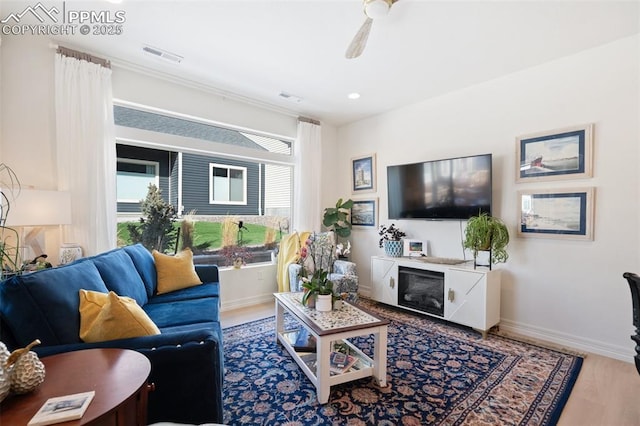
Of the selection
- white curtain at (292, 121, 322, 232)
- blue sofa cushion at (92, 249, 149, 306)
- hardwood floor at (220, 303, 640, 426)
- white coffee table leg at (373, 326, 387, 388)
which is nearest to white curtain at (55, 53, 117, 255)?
blue sofa cushion at (92, 249, 149, 306)

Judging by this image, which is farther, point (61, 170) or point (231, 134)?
point (231, 134)

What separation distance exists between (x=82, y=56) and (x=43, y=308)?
255cm

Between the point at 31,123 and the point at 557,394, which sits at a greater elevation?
the point at 31,123

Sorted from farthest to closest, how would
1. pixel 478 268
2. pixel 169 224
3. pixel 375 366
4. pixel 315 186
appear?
pixel 315 186, pixel 169 224, pixel 478 268, pixel 375 366

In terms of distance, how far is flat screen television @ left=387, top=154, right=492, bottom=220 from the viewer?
3.11 m

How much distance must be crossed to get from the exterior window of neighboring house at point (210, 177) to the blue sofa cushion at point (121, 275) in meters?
1.02

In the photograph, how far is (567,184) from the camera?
270 centimetres

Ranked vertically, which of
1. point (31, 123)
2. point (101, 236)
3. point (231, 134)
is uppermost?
point (231, 134)

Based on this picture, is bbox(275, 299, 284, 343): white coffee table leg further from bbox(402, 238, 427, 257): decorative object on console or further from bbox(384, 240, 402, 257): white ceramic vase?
bbox(402, 238, 427, 257): decorative object on console

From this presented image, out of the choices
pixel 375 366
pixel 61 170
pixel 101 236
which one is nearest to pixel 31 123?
pixel 61 170

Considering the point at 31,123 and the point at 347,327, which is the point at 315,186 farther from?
the point at 31,123

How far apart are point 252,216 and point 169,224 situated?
45.0 inches

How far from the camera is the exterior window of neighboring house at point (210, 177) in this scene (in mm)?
3109

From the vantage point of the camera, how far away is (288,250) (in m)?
3.92
